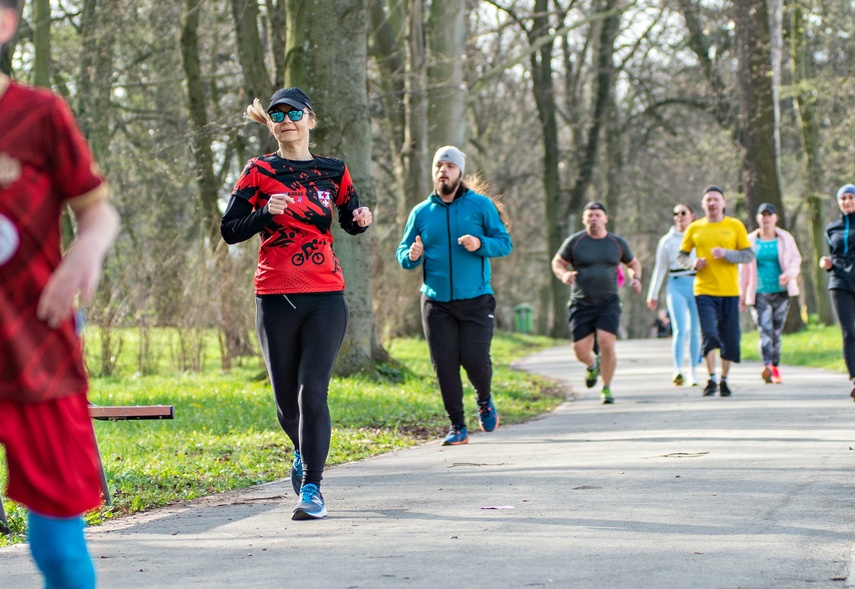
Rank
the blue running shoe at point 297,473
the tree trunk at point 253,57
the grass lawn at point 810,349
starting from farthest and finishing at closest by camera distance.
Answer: the grass lawn at point 810,349 → the tree trunk at point 253,57 → the blue running shoe at point 297,473

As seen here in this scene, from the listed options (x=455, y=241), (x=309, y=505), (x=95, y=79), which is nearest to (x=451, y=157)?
(x=455, y=241)

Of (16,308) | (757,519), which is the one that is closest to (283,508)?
(757,519)

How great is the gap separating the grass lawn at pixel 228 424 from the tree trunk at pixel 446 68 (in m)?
6.22

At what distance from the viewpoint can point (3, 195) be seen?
336 cm

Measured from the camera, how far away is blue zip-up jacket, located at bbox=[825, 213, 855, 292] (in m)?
12.5

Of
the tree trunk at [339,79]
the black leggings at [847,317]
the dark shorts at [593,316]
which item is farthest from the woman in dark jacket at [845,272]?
the tree trunk at [339,79]

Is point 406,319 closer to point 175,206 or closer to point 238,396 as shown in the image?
point 175,206

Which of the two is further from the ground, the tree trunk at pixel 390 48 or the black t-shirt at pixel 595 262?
the tree trunk at pixel 390 48

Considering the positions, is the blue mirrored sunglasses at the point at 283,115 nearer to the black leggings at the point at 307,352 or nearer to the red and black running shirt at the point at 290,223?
the red and black running shirt at the point at 290,223

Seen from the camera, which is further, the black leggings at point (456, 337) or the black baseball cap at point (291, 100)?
the black leggings at point (456, 337)

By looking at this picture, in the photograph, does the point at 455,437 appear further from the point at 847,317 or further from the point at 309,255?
the point at 847,317

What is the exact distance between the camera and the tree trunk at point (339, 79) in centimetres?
1408

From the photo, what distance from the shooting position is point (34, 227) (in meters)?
3.40

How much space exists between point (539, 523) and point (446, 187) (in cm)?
388
